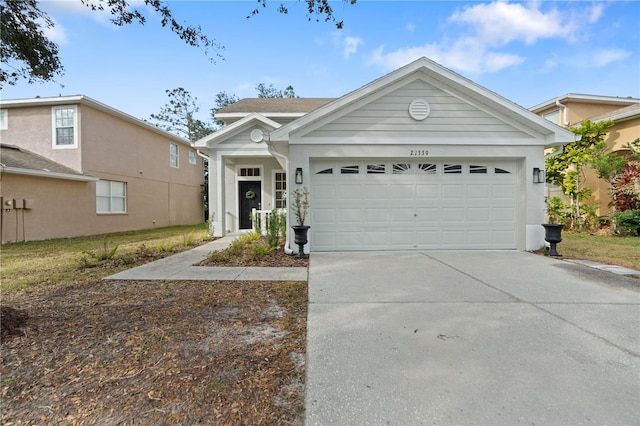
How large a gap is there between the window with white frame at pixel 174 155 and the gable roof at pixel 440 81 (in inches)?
566

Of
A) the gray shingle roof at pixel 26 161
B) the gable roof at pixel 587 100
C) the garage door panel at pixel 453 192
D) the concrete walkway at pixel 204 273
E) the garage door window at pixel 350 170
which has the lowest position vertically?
the concrete walkway at pixel 204 273

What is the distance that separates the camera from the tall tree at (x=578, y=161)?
11.9 meters

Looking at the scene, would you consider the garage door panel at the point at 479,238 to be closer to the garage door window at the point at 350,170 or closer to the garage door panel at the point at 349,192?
the garage door panel at the point at 349,192

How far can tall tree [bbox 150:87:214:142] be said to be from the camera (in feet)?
100

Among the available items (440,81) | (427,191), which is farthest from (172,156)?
(440,81)

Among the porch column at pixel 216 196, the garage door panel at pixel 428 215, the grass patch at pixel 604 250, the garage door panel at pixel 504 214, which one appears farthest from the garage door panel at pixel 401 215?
the porch column at pixel 216 196

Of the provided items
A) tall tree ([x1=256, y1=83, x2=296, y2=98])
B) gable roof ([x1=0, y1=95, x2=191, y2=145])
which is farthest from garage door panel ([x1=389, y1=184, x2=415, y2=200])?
tall tree ([x1=256, y1=83, x2=296, y2=98])

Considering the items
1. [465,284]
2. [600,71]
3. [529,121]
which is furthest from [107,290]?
[600,71]

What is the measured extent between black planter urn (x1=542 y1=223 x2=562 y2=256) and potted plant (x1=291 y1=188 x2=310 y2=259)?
18.7 ft

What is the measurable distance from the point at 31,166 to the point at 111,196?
3.62 m

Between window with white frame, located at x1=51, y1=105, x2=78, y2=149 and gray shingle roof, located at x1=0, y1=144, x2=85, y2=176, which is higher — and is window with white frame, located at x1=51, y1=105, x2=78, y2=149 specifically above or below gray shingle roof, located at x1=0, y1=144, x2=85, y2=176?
above

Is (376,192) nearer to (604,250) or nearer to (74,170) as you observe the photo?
(604,250)

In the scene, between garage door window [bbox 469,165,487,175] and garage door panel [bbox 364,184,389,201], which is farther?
garage door window [bbox 469,165,487,175]

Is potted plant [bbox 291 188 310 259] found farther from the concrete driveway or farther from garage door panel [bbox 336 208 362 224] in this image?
the concrete driveway
